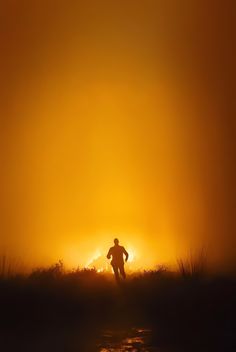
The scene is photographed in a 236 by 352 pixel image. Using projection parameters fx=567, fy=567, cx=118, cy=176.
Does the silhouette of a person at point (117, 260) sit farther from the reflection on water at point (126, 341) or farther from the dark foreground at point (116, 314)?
the reflection on water at point (126, 341)

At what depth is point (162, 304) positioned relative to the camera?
632 inches

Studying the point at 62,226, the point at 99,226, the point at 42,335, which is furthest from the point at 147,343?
the point at 62,226

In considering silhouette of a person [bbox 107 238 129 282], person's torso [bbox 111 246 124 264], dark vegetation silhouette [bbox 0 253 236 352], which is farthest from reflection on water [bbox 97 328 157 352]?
person's torso [bbox 111 246 124 264]

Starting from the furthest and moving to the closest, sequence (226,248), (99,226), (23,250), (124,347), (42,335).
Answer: (99,226) → (23,250) → (226,248) → (42,335) → (124,347)

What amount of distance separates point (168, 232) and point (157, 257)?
1119 centimetres

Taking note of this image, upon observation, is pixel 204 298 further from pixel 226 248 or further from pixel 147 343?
pixel 226 248

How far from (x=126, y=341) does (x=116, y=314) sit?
306cm

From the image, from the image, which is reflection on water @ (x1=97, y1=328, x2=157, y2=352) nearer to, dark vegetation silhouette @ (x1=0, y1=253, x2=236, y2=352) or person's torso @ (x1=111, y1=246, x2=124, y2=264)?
dark vegetation silhouette @ (x1=0, y1=253, x2=236, y2=352)

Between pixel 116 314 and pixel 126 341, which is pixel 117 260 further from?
pixel 126 341

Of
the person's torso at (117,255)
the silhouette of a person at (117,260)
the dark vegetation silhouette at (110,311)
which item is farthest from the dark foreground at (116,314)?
the person's torso at (117,255)

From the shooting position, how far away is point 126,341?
42.4 feet

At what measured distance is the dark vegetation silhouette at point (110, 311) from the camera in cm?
1290

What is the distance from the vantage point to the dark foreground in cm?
1270

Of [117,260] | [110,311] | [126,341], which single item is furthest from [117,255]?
[126,341]
